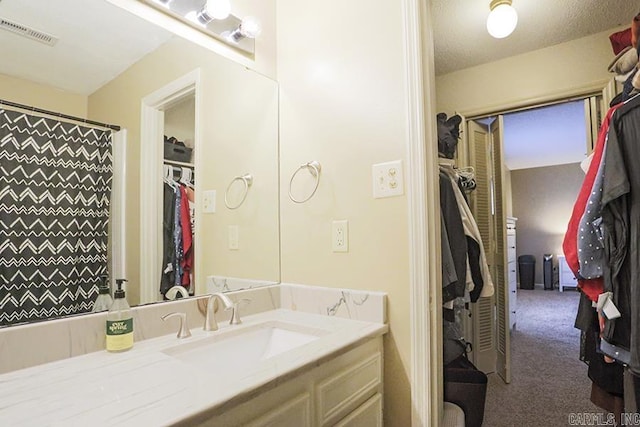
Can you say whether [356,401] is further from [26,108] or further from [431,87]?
[26,108]

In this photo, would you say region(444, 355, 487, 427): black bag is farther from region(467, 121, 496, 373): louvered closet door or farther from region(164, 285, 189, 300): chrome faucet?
region(164, 285, 189, 300): chrome faucet

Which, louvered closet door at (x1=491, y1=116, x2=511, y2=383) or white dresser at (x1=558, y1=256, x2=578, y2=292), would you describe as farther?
white dresser at (x1=558, y1=256, x2=578, y2=292)

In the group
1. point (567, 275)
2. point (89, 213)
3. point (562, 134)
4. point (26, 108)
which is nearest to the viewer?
point (26, 108)

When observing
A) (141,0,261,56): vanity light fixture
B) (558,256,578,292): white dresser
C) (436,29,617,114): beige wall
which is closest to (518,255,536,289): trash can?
(558,256,578,292): white dresser

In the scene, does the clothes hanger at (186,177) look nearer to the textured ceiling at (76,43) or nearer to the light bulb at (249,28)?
the textured ceiling at (76,43)

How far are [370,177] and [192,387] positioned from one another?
34.7 inches

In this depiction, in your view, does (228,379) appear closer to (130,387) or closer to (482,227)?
(130,387)

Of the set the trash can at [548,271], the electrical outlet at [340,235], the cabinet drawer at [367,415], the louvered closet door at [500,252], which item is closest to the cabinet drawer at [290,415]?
the cabinet drawer at [367,415]

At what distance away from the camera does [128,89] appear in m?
1.13

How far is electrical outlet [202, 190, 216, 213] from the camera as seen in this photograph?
1.38m

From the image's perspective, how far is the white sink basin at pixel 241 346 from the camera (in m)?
1.03

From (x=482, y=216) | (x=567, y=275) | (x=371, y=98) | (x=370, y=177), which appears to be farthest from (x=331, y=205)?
(x=567, y=275)

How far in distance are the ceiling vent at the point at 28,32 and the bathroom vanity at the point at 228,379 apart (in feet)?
2.63

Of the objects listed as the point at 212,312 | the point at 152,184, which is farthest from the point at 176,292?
the point at 152,184
